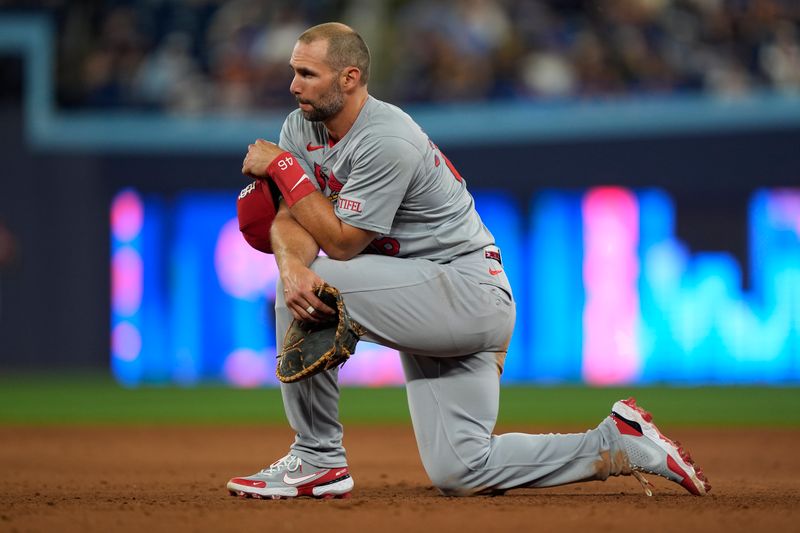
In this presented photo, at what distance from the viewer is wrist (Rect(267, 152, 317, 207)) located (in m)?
Answer: 4.16

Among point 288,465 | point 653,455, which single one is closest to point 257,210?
point 288,465

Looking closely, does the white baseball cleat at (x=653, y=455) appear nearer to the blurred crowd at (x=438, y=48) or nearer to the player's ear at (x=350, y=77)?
the player's ear at (x=350, y=77)

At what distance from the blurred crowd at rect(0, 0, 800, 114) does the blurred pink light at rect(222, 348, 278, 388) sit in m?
3.04

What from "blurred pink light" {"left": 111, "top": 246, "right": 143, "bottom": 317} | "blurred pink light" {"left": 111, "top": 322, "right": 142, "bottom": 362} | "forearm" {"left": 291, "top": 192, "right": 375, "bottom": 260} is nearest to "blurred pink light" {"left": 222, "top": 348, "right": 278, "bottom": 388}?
"blurred pink light" {"left": 111, "top": 322, "right": 142, "bottom": 362}

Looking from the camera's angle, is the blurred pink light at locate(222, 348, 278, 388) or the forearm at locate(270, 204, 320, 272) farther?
the blurred pink light at locate(222, 348, 278, 388)

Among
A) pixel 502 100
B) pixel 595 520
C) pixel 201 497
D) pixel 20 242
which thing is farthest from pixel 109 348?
pixel 595 520

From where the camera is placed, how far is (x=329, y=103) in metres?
4.23

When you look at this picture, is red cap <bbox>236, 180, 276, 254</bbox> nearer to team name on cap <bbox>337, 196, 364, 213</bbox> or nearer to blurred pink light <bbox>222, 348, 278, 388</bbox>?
team name on cap <bbox>337, 196, 364, 213</bbox>

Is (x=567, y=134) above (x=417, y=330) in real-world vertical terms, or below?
above

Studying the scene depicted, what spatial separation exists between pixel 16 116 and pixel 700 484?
12.0 metres

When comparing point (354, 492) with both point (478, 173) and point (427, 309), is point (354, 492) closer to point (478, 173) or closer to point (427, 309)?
point (427, 309)

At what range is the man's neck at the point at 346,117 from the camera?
14.1 ft

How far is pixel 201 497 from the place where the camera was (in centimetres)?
434

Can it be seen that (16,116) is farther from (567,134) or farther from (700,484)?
(700,484)
